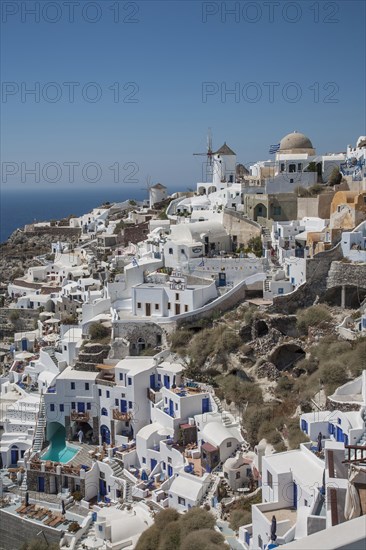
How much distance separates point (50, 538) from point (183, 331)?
28.0 ft

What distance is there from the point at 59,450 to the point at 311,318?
979cm

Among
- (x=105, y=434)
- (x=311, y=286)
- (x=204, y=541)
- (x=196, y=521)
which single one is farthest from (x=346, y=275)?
(x=204, y=541)

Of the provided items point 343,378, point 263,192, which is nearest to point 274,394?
point 343,378

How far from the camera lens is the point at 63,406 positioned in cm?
2228

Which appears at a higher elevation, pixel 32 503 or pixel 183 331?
pixel 183 331

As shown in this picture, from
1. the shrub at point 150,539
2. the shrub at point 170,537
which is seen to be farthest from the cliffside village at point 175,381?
the shrub at point 170,537

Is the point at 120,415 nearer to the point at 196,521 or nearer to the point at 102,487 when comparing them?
the point at 102,487

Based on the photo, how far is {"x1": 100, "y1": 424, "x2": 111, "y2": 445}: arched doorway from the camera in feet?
71.4

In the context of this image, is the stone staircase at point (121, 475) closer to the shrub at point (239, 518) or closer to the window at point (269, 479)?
the shrub at point (239, 518)

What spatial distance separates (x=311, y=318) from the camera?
70.5 feet

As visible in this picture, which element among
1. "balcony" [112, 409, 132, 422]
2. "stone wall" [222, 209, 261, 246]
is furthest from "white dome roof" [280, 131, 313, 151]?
"balcony" [112, 409, 132, 422]

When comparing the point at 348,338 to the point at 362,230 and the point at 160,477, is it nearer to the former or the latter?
the point at 362,230

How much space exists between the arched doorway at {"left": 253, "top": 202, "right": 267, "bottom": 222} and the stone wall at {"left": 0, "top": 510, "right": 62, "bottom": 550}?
17907 millimetres

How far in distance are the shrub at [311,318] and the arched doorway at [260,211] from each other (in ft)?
31.2
